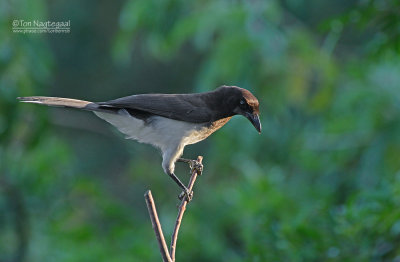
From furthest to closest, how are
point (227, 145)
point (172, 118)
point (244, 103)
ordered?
point (227, 145), point (172, 118), point (244, 103)

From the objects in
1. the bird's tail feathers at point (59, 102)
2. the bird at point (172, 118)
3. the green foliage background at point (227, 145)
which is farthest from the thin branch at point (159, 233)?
the green foliage background at point (227, 145)

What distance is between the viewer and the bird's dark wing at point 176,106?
12.6ft

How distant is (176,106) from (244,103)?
1.69ft

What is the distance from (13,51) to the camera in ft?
22.1

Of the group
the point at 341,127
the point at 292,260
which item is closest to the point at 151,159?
the point at 341,127

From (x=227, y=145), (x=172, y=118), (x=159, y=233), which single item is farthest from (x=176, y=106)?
(x=227, y=145)

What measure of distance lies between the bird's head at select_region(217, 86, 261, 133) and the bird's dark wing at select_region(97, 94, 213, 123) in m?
0.20

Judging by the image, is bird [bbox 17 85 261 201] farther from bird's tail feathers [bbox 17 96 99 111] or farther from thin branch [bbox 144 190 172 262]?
→ thin branch [bbox 144 190 172 262]

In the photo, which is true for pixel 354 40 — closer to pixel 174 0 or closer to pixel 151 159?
pixel 151 159

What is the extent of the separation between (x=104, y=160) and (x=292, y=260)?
879 cm

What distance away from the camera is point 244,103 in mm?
3623

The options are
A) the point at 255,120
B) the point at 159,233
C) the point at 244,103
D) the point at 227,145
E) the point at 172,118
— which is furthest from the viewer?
the point at 227,145

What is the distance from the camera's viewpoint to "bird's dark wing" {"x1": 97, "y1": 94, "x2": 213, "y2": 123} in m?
3.84

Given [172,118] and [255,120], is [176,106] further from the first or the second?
[255,120]
